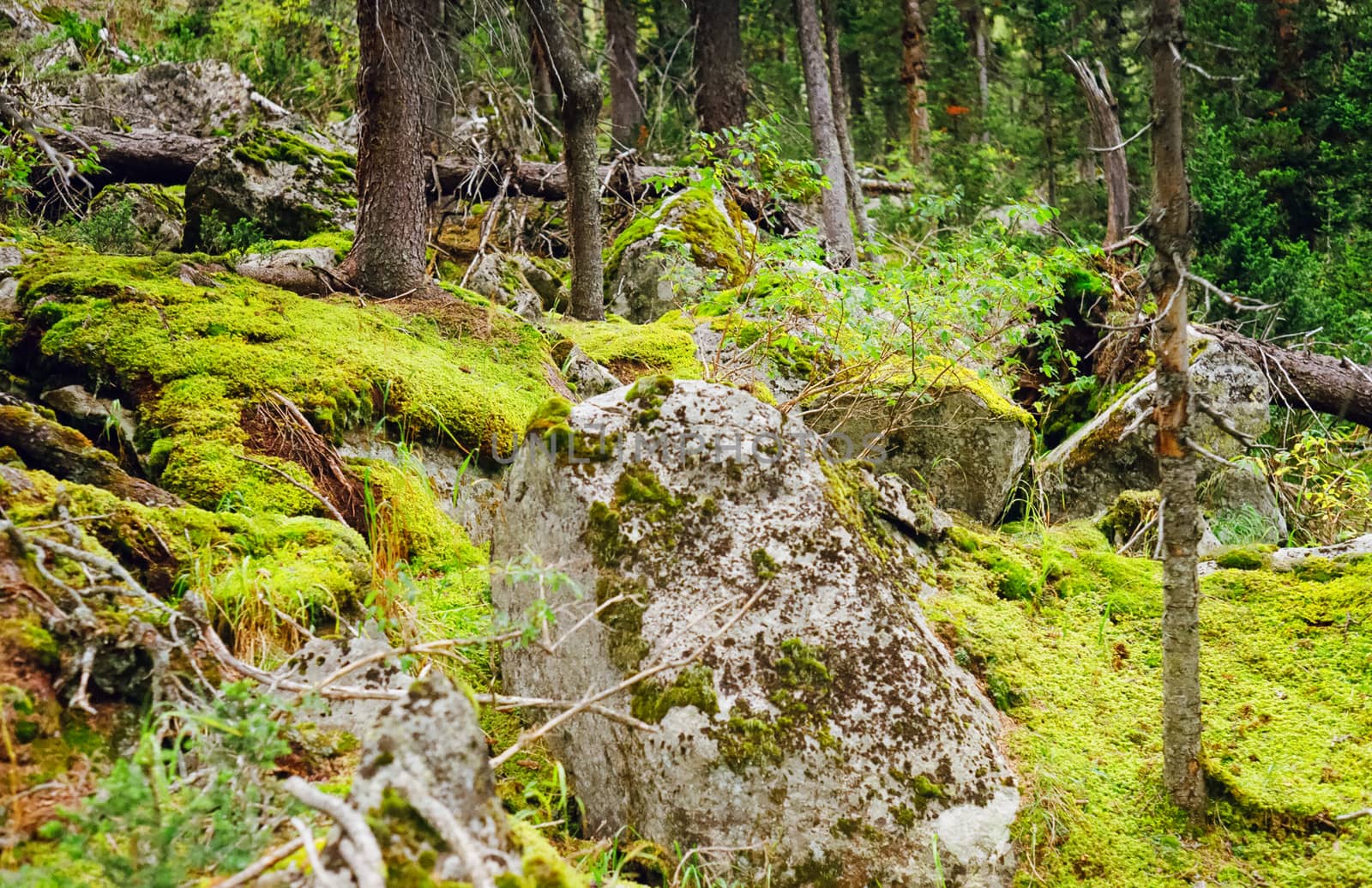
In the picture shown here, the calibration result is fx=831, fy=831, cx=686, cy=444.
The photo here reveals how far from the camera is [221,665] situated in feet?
8.13

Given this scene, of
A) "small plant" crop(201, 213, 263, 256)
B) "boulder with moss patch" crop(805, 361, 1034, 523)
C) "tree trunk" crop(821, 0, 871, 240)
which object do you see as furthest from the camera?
"tree trunk" crop(821, 0, 871, 240)

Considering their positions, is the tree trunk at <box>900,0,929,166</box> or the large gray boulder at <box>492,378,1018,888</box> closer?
the large gray boulder at <box>492,378,1018,888</box>

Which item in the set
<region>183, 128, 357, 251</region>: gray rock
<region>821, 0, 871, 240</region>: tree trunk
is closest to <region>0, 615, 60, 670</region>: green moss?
<region>183, 128, 357, 251</region>: gray rock

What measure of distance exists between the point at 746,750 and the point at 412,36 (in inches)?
218

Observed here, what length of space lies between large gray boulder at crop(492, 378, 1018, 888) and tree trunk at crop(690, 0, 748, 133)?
959 centimetres

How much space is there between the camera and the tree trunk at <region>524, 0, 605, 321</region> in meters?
6.72

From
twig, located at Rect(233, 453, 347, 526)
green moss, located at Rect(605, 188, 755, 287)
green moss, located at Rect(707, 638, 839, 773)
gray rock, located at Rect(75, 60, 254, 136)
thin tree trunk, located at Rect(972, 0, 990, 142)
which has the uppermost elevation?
thin tree trunk, located at Rect(972, 0, 990, 142)

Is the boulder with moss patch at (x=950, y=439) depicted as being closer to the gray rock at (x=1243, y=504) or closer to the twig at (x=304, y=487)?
the gray rock at (x=1243, y=504)

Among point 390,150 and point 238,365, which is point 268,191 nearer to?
point 390,150

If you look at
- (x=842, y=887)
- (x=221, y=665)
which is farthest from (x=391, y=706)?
(x=842, y=887)

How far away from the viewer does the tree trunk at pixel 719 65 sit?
11.8 metres

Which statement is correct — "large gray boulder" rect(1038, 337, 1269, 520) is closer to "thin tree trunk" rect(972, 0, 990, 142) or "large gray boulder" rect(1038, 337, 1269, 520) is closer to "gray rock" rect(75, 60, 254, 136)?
"gray rock" rect(75, 60, 254, 136)

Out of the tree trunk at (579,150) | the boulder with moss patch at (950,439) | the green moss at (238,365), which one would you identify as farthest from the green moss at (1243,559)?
the tree trunk at (579,150)

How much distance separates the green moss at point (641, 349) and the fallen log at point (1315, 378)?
454 cm
